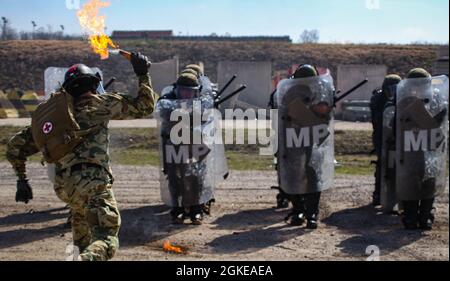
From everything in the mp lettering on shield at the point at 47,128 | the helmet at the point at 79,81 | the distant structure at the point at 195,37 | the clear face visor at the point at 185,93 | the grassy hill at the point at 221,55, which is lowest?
the mp lettering on shield at the point at 47,128

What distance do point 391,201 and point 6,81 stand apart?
76.2ft

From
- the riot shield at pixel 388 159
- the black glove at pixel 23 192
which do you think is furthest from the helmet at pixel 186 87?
the black glove at pixel 23 192

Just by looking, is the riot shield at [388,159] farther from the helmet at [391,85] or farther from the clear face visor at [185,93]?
the clear face visor at [185,93]

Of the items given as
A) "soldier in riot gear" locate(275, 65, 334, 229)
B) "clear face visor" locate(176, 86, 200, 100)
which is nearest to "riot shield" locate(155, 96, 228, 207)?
"clear face visor" locate(176, 86, 200, 100)

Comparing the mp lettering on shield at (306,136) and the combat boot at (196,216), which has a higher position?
the mp lettering on shield at (306,136)

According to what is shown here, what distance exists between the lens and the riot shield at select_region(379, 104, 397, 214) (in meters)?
8.44

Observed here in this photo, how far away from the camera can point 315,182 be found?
8.25 m

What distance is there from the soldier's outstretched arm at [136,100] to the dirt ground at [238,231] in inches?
87.1

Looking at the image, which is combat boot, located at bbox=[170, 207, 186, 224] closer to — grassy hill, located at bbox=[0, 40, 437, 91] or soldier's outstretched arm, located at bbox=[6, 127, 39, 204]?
soldier's outstretched arm, located at bbox=[6, 127, 39, 204]

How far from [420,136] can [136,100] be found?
4.05 m

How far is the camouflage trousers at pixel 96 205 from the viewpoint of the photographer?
187 inches

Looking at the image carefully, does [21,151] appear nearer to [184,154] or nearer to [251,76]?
[184,154]

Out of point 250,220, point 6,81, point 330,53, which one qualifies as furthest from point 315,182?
point 330,53

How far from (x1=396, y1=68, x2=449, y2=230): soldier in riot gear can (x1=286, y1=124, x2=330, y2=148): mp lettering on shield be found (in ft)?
3.03
